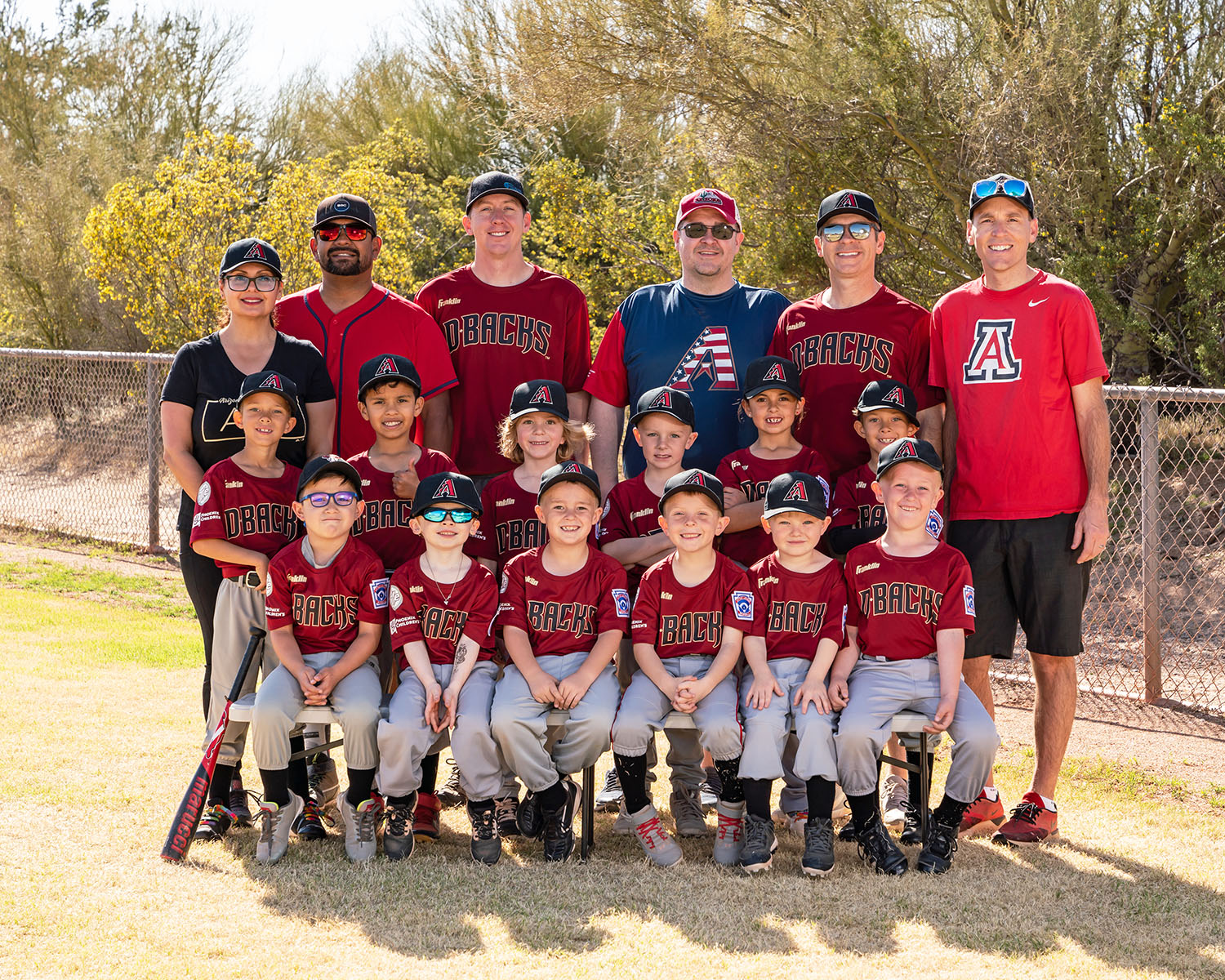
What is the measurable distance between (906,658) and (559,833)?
141 centimetres

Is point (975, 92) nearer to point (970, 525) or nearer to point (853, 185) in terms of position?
point (853, 185)

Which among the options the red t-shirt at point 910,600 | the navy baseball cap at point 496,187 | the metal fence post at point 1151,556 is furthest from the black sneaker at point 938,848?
the navy baseball cap at point 496,187

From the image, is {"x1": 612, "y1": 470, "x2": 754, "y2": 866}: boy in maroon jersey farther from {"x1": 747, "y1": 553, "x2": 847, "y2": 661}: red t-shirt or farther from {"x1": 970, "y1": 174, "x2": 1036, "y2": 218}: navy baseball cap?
{"x1": 970, "y1": 174, "x2": 1036, "y2": 218}: navy baseball cap

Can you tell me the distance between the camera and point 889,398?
14.7ft

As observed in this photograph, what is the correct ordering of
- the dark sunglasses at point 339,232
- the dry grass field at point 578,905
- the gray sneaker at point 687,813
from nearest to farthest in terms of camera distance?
1. the dry grass field at point 578,905
2. the gray sneaker at point 687,813
3. the dark sunglasses at point 339,232

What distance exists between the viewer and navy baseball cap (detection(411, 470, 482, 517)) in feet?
14.2

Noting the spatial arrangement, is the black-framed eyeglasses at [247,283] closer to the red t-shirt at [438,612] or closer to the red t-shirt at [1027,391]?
→ the red t-shirt at [438,612]

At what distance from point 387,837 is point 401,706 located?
46 cm

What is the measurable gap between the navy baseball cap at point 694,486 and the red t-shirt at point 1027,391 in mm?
1016

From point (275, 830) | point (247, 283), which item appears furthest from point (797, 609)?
point (247, 283)

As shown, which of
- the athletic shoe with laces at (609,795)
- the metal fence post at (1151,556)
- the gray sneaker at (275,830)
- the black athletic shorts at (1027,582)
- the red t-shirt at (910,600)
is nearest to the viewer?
the gray sneaker at (275,830)

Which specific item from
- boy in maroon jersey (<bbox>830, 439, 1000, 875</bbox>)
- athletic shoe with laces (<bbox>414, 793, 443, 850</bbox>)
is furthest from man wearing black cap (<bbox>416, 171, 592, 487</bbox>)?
boy in maroon jersey (<bbox>830, 439, 1000, 875</bbox>)

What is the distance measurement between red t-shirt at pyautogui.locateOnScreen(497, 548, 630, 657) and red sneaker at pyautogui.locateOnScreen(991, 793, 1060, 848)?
1667 mm

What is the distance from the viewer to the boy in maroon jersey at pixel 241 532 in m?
4.50
